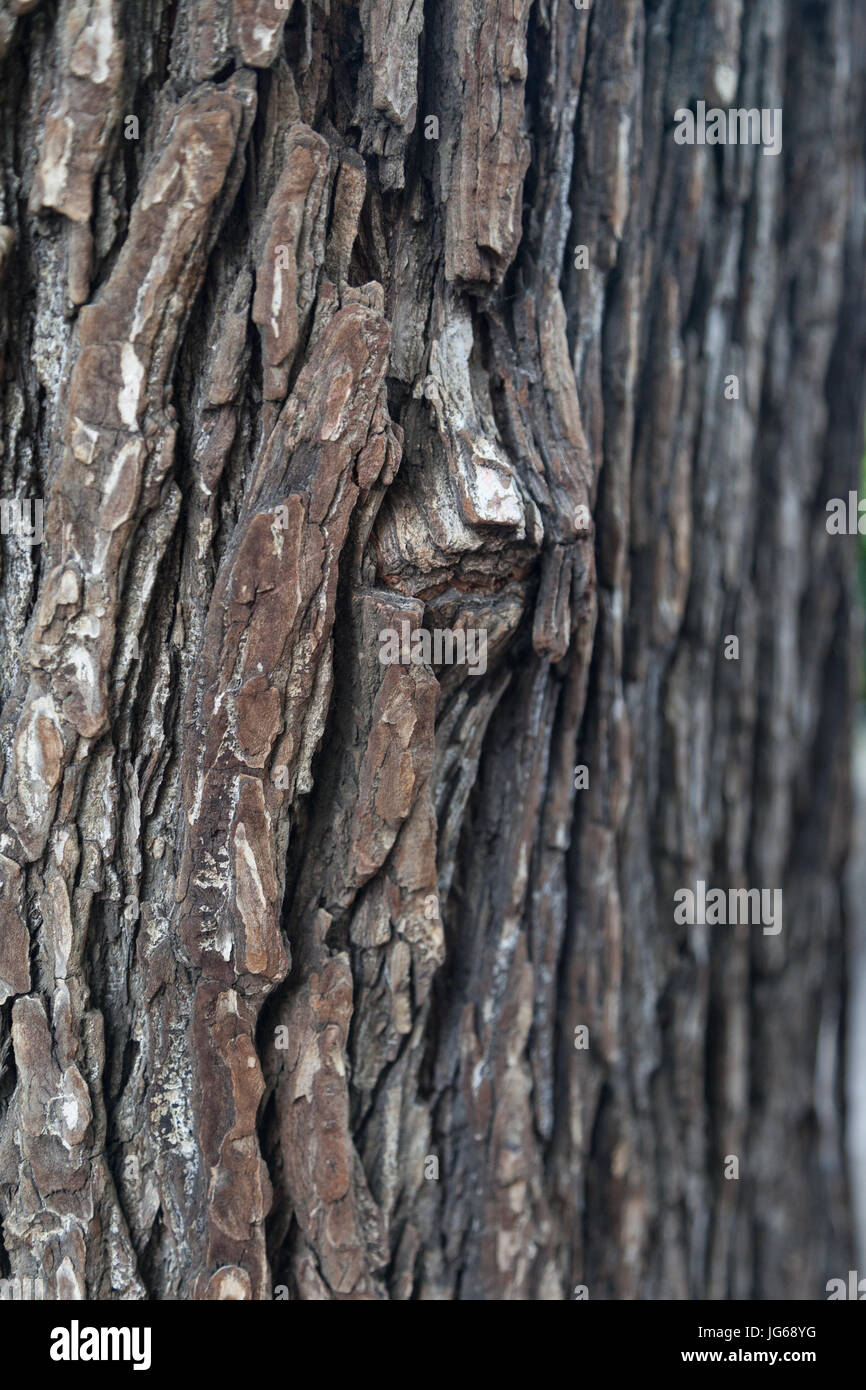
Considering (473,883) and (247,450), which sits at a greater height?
(247,450)

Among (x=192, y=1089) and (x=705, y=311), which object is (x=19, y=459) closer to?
(x=192, y=1089)

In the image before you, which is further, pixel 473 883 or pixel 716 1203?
pixel 716 1203

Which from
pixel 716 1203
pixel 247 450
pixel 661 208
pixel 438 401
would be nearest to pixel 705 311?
pixel 661 208

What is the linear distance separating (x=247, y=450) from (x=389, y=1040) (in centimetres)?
78

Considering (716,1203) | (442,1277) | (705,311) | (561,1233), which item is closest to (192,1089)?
(442,1277)

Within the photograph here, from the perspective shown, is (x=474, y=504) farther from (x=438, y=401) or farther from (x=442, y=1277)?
(x=442, y=1277)

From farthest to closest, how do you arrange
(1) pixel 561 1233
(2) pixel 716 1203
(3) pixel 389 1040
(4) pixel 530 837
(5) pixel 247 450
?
(2) pixel 716 1203 → (1) pixel 561 1233 → (4) pixel 530 837 → (3) pixel 389 1040 → (5) pixel 247 450

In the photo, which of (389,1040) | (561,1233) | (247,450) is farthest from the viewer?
(561,1233)

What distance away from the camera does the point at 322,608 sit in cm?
102

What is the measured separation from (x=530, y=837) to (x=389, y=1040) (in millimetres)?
341

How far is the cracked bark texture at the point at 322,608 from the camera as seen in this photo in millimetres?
992

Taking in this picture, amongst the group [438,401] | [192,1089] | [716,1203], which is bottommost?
[716,1203]

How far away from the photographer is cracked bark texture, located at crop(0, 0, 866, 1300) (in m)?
0.99
